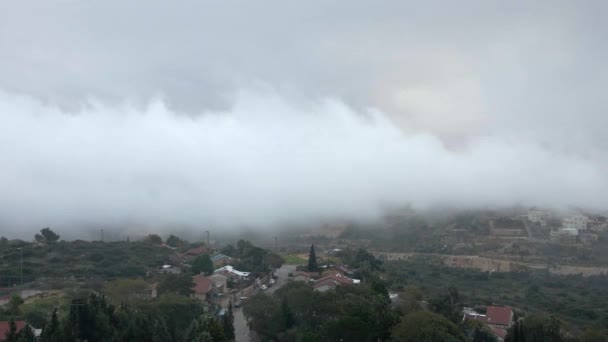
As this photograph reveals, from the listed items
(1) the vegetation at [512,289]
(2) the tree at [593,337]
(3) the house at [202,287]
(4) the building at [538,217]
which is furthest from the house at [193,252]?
(4) the building at [538,217]

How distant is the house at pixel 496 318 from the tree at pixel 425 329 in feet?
35.7

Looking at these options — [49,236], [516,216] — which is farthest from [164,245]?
[516,216]

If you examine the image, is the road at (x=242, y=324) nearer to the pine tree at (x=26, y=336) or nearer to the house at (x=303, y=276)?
the house at (x=303, y=276)

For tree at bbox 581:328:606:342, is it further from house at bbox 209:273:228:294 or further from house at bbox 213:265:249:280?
house at bbox 213:265:249:280

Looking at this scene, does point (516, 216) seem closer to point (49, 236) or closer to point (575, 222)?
point (575, 222)

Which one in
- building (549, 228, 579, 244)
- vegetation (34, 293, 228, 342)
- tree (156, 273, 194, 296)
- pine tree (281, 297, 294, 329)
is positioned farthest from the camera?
building (549, 228, 579, 244)

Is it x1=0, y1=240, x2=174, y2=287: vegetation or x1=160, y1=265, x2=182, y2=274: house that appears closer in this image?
x1=0, y1=240, x2=174, y2=287: vegetation

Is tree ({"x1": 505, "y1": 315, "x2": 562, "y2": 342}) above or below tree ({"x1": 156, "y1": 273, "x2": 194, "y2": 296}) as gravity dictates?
below

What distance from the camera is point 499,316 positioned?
43062 millimetres

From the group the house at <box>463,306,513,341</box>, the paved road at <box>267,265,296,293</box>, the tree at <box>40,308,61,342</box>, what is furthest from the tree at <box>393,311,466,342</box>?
the paved road at <box>267,265,296,293</box>

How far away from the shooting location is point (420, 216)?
9981 centimetres

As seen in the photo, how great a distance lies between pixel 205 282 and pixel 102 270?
40.5ft

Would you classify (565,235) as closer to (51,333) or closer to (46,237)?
(46,237)

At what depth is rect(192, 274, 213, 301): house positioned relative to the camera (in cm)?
4581
